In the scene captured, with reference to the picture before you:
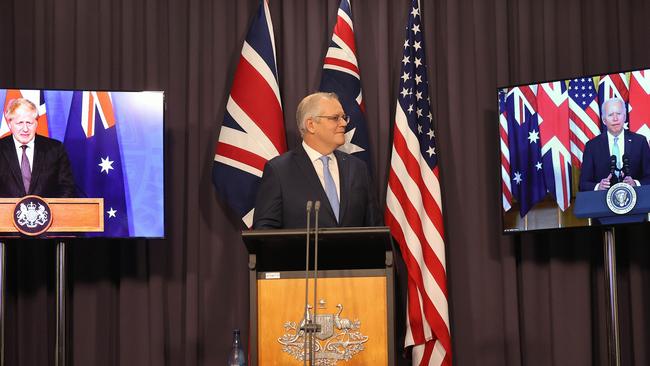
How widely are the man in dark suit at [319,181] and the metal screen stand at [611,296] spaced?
54.0 inches

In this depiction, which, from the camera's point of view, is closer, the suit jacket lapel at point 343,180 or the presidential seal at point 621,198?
the suit jacket lapel at point 343,180

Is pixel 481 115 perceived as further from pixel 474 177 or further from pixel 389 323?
pixel 389 323

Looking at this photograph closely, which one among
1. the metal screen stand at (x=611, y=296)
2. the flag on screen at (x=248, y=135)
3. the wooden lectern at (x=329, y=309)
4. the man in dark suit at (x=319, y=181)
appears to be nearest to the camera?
the wooden lectern at (x=329, y=309)

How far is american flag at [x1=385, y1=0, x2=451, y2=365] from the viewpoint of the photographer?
225 inches

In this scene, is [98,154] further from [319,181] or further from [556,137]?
[556,137]

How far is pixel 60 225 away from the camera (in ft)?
17.8

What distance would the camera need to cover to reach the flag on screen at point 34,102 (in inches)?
217

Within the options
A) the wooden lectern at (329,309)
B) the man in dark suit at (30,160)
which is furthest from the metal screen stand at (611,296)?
the man in dark suit at (30,160)

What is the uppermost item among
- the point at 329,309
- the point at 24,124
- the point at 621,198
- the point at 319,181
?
the point at 24,124

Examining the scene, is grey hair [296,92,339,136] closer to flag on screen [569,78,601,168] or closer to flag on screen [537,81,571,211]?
flag on screen [537,81,571,211]

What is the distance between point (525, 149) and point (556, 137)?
0.20 meters

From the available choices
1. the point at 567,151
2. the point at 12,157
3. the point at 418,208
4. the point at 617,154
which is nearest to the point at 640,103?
the point at 617,154

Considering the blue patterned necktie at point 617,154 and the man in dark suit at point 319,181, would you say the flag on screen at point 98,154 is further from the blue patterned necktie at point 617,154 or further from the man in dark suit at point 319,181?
the blue patterned necktie at point 617,154

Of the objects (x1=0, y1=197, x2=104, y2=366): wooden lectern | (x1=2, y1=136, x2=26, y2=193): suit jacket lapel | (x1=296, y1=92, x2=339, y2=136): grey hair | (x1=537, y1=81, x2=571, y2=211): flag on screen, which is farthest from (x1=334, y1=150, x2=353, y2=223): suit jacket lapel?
(x1=2, y1=136, x2=26, y2=193): suit jacket lapel
